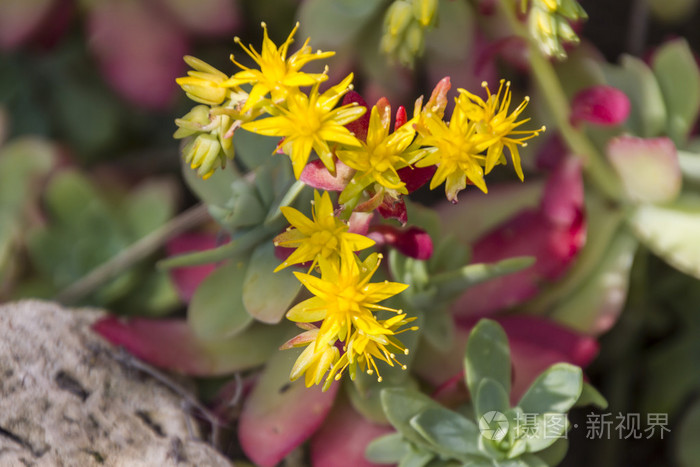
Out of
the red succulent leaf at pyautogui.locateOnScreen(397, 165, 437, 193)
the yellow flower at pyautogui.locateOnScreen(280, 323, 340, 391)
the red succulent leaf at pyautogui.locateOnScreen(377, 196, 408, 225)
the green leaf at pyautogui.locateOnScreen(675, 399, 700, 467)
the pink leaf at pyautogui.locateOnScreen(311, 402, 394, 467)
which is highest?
the red succulent leaf at pyautogui.locateOnScreen(397, 165, 437, 193)

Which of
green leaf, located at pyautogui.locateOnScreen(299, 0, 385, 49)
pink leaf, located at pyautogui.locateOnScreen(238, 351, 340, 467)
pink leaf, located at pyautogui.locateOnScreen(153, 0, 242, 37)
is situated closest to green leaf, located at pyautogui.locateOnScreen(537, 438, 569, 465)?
pink leaf, located at pyautogui.locateOnScreen(238, 351, 340, 467)

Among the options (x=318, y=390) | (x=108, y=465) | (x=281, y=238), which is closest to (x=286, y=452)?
(x=318, y=390)

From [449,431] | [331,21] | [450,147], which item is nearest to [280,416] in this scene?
[449,431]

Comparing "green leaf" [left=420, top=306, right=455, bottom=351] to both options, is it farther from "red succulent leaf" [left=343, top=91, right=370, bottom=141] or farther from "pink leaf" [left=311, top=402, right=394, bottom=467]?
"red succulent leaf" [left=343, top=91, right=370, bottom=141]

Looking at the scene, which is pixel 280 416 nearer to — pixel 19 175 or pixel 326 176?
pixel 326 176

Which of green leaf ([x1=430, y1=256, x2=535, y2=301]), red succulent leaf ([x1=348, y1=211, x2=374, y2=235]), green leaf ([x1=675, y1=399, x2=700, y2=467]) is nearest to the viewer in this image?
red succulent leaf ([x1=348, y1=211, x2=374, y2=235])

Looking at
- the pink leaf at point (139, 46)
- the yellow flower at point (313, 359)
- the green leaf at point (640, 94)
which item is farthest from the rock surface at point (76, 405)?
the green leaf at point (640, 94)

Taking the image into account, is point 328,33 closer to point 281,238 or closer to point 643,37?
point 281,238
